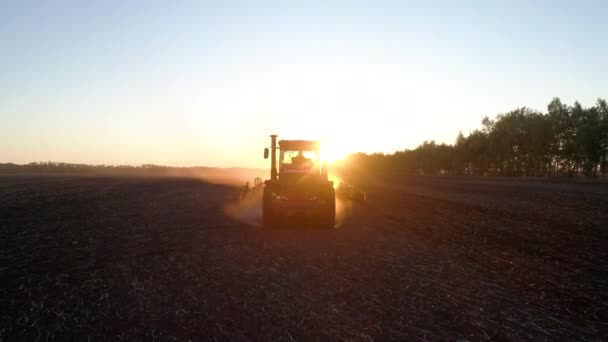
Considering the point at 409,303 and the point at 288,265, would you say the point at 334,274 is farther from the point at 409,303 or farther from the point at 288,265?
the point at 409,303

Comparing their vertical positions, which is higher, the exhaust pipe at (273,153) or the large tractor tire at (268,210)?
the exhaust pipe at (273,153)

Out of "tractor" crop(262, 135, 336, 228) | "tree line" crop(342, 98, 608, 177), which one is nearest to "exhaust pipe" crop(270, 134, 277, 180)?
"tractor" crop(262, 135, 336, 228)

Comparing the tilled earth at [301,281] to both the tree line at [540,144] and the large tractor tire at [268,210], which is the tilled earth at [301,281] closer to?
the large tractor tire at [268,210]

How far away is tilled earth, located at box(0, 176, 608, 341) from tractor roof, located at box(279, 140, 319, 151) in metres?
3.05

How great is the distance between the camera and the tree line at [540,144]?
63844mm

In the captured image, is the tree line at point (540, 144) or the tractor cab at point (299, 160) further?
the tree line at point (540, 144)

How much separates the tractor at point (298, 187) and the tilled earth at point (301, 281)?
0.67 m

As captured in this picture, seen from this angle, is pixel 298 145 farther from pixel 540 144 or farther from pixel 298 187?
pixel 540 144

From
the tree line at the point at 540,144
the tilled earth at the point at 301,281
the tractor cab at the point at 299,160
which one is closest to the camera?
the tilled earth at the point at 301,281

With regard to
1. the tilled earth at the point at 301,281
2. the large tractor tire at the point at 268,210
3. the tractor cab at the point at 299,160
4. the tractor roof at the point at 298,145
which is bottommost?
the tilled earth at the point at 301,281

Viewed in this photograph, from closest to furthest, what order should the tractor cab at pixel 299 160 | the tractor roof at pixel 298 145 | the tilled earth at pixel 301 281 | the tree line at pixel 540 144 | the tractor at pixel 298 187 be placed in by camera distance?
the tilled earth at pixel 301 281 < the tractor at pixel 298 187 < the tractor cab at pixel 299 160 < the tractor roof at pixel 298 145 < the tree line at pixel 540 144

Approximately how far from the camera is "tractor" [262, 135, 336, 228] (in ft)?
47.0

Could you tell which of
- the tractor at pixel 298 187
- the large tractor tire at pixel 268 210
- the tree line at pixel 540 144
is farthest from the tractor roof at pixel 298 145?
the tree line at pixel 540 144

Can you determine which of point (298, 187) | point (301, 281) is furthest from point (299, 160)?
point (301, 281)
